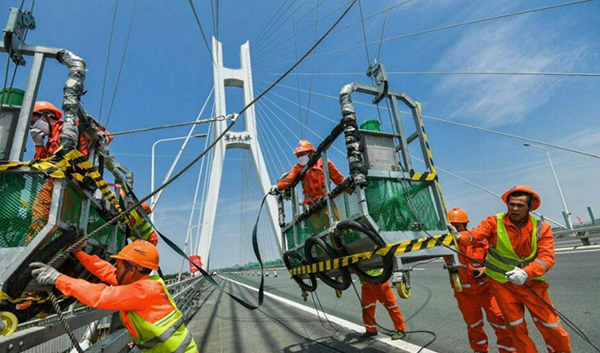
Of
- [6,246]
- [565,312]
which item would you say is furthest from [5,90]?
[565,312]

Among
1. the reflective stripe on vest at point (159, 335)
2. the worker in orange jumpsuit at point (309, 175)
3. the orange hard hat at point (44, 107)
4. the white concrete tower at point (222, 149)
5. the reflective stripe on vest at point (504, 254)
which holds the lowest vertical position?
the reflective stripe on vest at point (159, 335)

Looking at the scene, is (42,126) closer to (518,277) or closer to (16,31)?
(16,31)

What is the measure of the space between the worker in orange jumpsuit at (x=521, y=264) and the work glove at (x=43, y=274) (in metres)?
3.53

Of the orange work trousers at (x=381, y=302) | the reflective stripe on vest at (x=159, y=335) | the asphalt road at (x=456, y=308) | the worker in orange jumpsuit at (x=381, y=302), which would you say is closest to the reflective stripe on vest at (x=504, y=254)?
the asphalt road at (x=456, y=308)

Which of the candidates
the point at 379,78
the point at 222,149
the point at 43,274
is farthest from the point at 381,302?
the point at 222,149

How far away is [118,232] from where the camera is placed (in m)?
4.34

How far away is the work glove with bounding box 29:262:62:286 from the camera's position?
7.22 feet

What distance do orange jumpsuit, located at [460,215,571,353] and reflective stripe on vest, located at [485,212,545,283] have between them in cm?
4

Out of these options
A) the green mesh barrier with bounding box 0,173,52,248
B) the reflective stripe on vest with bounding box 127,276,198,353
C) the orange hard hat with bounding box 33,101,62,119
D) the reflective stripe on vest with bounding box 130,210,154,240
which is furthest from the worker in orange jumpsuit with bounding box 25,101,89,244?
the reflective stripe on vest with bounding box 127,276,198,353

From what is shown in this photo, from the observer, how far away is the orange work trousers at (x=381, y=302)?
4.79 meters

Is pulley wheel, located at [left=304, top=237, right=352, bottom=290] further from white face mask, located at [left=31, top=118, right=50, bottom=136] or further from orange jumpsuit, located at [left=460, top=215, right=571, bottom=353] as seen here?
white face mask, located at [left=31, top=118, right=50, bottom=136]

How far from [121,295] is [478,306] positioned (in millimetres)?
3735

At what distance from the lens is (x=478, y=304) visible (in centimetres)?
387

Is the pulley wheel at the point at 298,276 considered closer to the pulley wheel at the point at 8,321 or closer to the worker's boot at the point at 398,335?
the worker's boot at the point at 398,335
